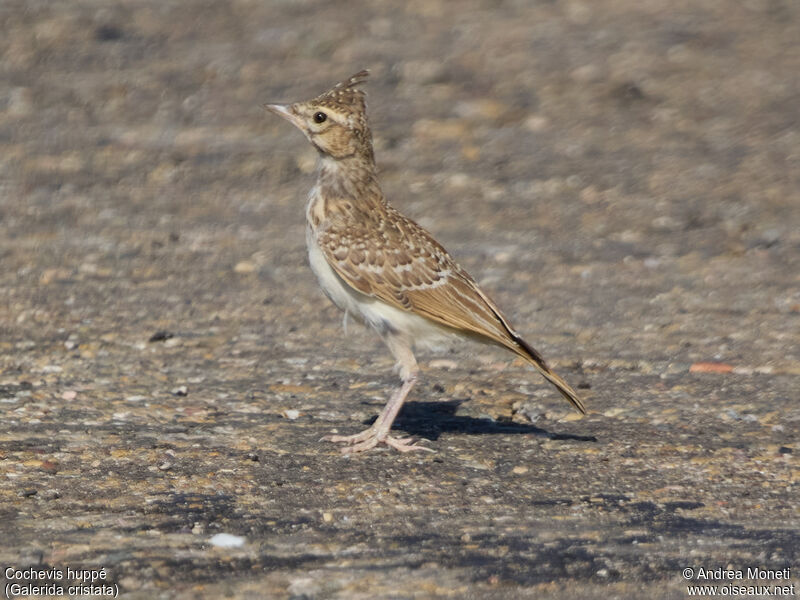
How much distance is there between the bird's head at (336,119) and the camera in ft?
23.3

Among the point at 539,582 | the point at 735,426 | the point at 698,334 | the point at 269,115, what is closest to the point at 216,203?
the point at 269,115

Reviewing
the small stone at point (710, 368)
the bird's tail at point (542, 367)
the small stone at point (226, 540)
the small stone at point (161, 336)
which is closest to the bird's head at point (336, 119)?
the bird's tail at point (542, 367)

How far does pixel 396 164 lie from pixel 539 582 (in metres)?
7.79

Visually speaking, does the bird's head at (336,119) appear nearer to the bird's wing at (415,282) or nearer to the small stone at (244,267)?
the bird's wing at (415,282)

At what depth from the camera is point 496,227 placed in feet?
36.2

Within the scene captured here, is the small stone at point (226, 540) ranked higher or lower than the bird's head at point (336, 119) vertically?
lower

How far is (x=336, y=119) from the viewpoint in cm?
709

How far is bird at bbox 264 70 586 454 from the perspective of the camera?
264 inches

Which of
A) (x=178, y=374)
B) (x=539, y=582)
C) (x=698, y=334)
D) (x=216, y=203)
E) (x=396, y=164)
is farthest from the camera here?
(x=396, y=164)

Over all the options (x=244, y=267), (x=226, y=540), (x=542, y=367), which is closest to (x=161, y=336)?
(x=244, y=267)

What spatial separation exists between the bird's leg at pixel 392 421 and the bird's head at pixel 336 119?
1087 mm

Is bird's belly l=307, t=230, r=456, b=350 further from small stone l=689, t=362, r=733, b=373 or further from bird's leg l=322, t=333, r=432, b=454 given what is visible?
small stone l=689, t=362, r=733, b=373

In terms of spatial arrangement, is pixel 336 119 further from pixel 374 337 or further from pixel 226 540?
pixel 226 540

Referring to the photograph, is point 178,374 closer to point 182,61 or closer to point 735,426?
point 735,426
